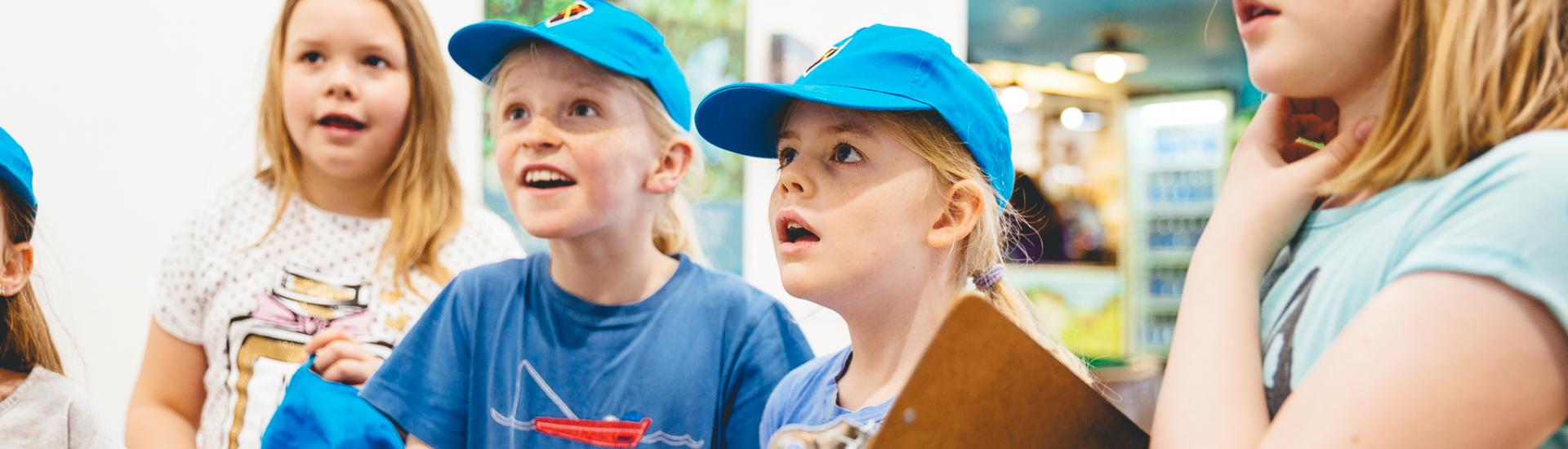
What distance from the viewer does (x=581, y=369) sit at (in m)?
1.56

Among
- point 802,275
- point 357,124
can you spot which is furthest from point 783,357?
point 357,124

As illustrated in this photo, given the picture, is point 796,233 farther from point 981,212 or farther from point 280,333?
point 280,333

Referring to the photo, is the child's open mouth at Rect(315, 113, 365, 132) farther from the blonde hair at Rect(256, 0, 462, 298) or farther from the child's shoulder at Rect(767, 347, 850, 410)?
the child's shoulder at Rect(767, 347, 850, 410)

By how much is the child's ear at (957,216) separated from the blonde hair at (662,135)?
0.54 meters

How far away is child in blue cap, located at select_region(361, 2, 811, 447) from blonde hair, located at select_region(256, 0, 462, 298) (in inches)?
10.3

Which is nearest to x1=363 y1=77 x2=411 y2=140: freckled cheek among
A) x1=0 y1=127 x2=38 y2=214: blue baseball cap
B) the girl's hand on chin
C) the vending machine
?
x1=0 y1=127 x2=38 y2=214: blue baseball cap

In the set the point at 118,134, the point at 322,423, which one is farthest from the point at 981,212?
the point at 118,134

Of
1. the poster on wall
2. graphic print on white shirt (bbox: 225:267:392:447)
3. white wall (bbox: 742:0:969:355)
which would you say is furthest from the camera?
white wall (bbox: 742:0:969:355)

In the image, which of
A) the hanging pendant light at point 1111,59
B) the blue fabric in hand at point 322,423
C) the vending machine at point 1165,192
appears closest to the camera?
the blue fabric in hand at point 322,423

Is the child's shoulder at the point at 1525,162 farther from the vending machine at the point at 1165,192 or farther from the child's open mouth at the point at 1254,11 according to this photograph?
the vending machine at the point at 1165,192

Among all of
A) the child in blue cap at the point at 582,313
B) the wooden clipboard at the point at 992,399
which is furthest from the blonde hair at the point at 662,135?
the wooden clipboard at the point at 992,399

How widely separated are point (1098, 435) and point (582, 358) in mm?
823

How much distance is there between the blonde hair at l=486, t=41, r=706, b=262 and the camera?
158 cm

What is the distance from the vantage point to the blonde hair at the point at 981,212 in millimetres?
1215
